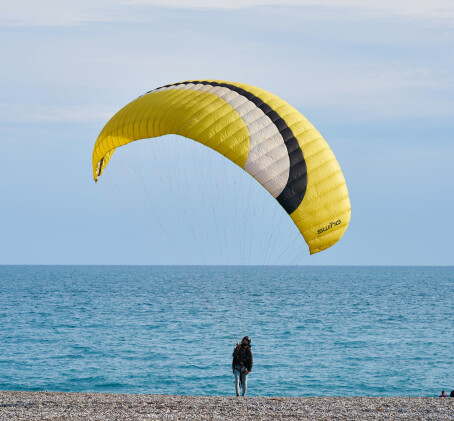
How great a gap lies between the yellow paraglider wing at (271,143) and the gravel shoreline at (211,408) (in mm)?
3450

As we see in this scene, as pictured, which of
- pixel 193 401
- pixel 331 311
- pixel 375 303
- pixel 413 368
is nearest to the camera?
pixel 193 401

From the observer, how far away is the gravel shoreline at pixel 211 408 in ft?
37.1

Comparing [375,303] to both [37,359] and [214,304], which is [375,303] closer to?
[214,304]

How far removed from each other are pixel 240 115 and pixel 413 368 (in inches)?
785

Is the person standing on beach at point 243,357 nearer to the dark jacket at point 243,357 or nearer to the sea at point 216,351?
the dark jacket at point 243,357

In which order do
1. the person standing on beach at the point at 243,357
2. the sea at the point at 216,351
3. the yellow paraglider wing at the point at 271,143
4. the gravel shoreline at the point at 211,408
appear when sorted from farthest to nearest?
the sea at the point at 216,351
the person standing on beach at the point at 243,357
the yellow paraglider wing at the point at 271,143
the gravel shoreline at the point at 211,408

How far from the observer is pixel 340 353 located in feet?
102

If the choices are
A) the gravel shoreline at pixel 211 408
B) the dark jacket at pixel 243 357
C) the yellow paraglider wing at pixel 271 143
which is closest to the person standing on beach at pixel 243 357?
the dark jacket at pixel 243 357

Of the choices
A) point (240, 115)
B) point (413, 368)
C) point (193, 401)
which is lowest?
point (413, 368)

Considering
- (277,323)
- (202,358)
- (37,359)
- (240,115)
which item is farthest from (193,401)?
(277,323)

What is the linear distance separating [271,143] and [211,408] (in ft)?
18.8

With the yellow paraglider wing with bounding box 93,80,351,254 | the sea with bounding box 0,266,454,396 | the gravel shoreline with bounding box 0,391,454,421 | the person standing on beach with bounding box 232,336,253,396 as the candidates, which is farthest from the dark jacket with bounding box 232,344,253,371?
the sea with bounding box 0,266,454,396

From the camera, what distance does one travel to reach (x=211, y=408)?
39.9ft

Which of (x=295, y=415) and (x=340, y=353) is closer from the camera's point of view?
(x=295, y=415)
